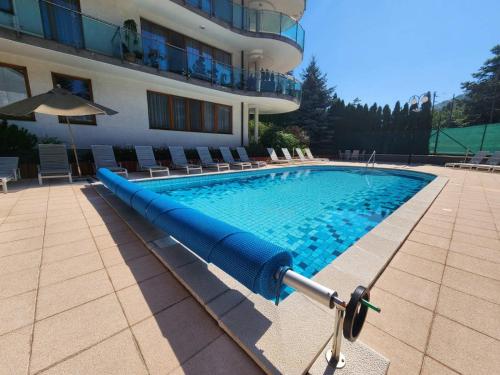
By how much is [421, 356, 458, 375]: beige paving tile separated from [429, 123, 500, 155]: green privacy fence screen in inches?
754

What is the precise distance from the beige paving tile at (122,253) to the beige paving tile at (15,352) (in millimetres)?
936

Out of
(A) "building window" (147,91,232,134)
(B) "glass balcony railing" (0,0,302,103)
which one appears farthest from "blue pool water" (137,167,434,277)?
(B) "glass balcony railing" (0,0,302,103)

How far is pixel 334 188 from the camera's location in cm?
855

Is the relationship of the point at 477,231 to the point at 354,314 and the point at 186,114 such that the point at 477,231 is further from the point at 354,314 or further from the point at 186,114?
the point at 186,114

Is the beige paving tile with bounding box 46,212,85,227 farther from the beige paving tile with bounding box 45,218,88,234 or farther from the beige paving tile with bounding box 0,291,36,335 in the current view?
the beige paving tile with bounding box 0,291,36,335

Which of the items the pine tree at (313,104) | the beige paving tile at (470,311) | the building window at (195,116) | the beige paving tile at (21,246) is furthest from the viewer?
the pine tree at (313,104)

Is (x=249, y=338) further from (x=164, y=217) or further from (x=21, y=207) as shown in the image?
(x=21, y=207)

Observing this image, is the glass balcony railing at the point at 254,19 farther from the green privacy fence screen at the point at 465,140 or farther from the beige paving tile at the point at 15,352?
the green privacy fence screen at the point at 465,140

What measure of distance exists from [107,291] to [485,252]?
4580 mm

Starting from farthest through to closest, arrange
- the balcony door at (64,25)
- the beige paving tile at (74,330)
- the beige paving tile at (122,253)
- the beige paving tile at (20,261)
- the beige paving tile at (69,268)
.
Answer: the balcony door at (64,25)
the beige paving tile at (122,253)
the beige paving tile at (20,261)
the beige paving tile at (69,268)
the beige paving tile at (74,330)

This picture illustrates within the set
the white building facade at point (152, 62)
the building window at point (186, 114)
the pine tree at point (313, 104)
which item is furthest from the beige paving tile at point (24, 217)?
the pine tree at point (313, 104)

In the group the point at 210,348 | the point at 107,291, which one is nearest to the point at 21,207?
the point at 107,291

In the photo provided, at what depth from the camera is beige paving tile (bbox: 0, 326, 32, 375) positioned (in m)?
1.35

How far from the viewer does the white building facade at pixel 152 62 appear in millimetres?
7059
